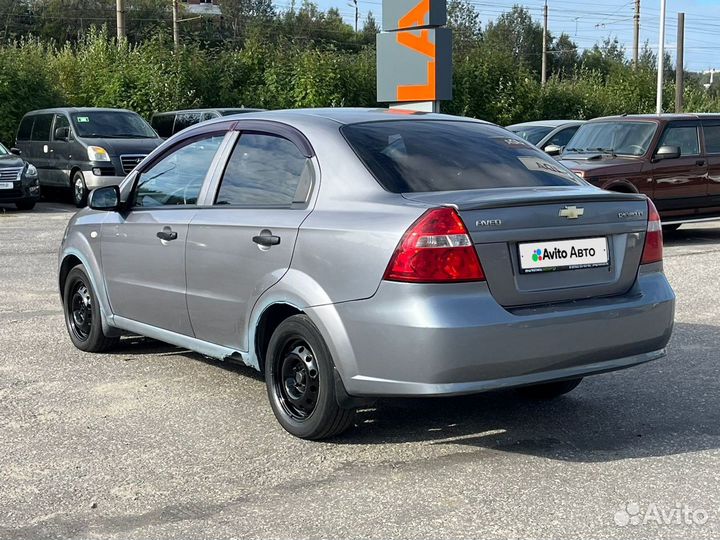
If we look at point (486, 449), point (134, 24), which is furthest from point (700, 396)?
point (134, 24)

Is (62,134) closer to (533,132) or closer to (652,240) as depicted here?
(533,132)

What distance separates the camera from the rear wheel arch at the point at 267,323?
5082mm

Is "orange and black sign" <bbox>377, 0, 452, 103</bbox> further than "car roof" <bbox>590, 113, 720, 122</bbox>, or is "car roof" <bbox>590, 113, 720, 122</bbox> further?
"orange and black sign" <bbox>377, 0, 452, 103</bbox>

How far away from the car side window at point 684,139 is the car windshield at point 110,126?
10646mm

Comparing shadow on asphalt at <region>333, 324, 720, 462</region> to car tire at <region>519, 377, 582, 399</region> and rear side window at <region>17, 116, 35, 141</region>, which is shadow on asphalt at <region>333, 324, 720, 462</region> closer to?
car tire at <region>519, 377, 582, 399</region>

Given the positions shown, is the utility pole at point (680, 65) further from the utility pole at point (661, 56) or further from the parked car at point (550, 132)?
the parked car at point (550, 132)

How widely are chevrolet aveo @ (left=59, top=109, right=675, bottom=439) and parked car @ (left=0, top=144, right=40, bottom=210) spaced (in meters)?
14.0

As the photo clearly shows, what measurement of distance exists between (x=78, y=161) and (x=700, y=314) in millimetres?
14290

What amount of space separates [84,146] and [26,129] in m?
3.27

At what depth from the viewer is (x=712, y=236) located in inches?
599

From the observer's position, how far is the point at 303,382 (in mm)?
4992

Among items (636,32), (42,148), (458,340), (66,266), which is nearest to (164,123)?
(42,148)

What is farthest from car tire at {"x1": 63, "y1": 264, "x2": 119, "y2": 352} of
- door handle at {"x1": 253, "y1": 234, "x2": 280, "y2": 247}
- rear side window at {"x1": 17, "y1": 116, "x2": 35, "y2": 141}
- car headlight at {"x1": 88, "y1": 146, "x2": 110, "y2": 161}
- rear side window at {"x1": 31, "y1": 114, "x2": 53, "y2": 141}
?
rear side window at {"x1": 17, "y1": 116, "x2": 35, "y2": 141}

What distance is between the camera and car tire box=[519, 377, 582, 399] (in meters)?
5.68
